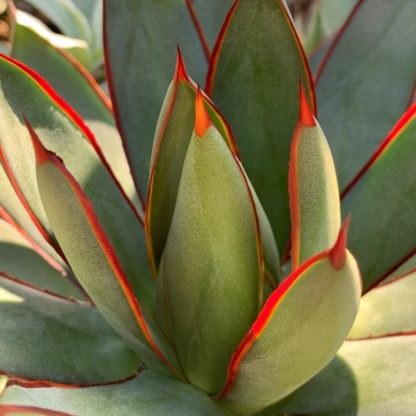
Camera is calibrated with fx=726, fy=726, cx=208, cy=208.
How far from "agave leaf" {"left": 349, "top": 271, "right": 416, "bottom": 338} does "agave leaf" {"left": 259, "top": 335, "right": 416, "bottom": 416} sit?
0.06 m

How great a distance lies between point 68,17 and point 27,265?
2.10ft

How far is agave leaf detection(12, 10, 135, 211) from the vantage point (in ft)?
2.92

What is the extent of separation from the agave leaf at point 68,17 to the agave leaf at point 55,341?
2.42 ft

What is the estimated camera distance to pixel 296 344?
0.56 m

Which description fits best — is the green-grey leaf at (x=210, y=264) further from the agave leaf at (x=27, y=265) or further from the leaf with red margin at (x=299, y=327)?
the agave leaf at (x=27, y=265)

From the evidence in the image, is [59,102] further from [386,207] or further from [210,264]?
[386,207]

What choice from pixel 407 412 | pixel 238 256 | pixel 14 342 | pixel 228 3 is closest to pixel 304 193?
pixel 238 256

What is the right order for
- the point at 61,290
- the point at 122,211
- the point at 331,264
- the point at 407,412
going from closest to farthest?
1. the point at 331,264
2. the point at 407,412
3. the point at 122,211
4. the point at 61,290

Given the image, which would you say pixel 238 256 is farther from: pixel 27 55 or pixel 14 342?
pixel 27 55

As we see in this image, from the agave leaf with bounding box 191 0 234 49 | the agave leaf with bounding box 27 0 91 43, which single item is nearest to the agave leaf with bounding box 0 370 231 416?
the agave leaf with bounding box 191 0 234 49

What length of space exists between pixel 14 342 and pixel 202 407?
0.19m

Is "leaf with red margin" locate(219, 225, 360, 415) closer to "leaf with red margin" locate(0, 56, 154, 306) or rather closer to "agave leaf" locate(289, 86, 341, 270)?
"agave leaf" locate(289, 86, 341, 270)

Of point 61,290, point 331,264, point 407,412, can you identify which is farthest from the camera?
point 61,290

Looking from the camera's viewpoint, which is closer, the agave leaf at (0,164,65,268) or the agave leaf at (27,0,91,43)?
the agave leaf at (0,164,65,268)
